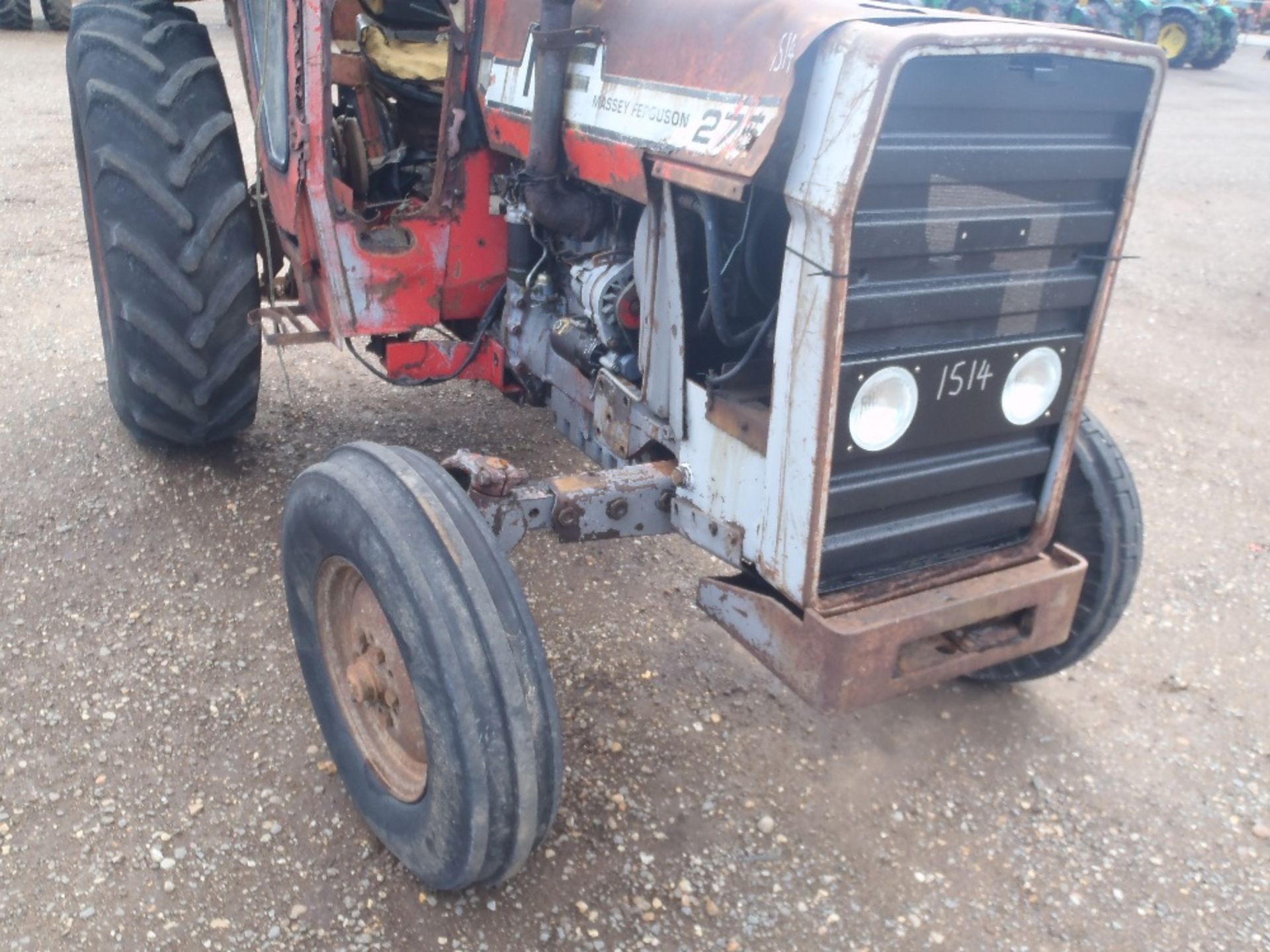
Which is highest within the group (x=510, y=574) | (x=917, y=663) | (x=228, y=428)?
(x=510, y=574)

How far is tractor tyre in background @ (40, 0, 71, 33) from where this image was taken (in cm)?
1370

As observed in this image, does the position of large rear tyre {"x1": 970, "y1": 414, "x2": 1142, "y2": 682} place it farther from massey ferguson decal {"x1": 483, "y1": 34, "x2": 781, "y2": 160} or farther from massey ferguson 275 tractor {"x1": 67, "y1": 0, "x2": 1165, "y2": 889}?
massey ferguson decal {"x1": 483, "y1": 34, "x2": 781, "y2": 160}

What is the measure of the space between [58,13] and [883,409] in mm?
15142

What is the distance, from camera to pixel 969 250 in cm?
210

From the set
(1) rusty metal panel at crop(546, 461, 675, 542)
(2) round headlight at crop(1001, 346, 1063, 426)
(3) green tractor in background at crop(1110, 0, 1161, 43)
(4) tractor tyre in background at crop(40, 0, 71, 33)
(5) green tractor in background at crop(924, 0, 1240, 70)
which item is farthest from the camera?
(3) green tractor in background at crop(1110, 0, 1161, 43)

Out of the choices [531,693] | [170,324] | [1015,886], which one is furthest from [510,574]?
[170,324]

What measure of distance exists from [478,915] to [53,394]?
10.4 ft

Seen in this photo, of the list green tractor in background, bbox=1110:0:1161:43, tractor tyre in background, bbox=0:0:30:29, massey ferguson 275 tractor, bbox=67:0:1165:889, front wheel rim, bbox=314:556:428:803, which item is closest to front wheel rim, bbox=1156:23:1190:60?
green tractor in background, bbox=1110:0:1161:43

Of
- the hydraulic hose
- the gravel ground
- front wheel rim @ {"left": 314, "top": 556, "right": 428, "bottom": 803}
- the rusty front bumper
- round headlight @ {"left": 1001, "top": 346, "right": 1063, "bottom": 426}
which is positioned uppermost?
the hydraulic hose

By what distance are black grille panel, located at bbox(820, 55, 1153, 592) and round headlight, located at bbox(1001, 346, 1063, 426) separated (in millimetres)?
36

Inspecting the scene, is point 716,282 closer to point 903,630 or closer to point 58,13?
point 903,630

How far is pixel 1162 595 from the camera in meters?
3.61

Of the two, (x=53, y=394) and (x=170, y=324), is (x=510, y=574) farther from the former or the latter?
(x=53, y=394)

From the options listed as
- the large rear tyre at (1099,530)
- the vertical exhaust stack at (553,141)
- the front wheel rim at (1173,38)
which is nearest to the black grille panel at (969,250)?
the large rear tyre at (1099,530)
